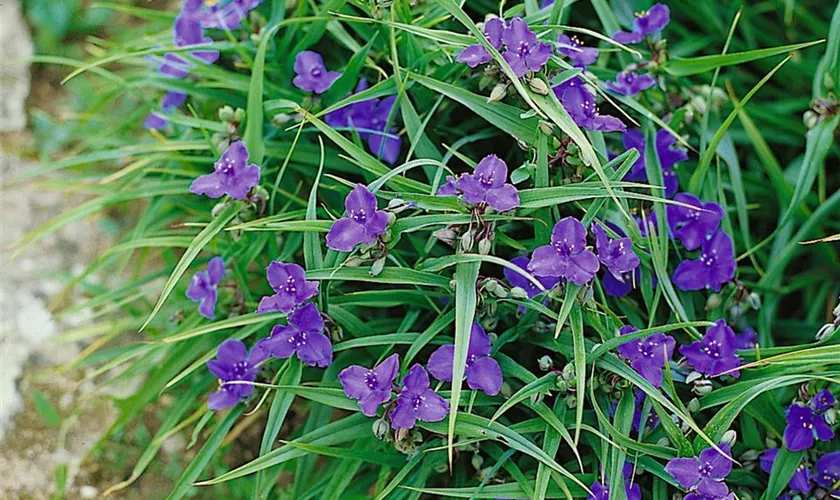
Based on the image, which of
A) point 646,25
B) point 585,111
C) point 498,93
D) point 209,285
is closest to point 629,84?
point 646,25

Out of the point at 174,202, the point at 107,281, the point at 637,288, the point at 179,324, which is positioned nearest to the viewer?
the point at 637,288

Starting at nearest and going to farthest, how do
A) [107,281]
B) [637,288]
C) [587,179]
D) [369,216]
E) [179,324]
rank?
[369,216]
[587,179]
[637,288]
[179,324]
[107,281]

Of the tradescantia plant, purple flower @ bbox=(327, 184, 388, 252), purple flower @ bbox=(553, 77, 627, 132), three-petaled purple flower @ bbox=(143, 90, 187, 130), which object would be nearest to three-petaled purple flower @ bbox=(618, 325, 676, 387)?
the tradescantia plant

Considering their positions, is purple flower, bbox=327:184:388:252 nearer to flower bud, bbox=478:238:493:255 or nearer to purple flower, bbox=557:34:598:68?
flower bud, bbox=478:238:493:255

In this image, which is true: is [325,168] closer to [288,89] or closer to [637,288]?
[288,89]

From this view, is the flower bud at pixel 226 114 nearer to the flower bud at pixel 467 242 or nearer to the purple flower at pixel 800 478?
the flower bud at pixel 467 242

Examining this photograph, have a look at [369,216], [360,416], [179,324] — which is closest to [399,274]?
[369,216]

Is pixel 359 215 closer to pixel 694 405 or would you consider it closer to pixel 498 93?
pixel 498 93
